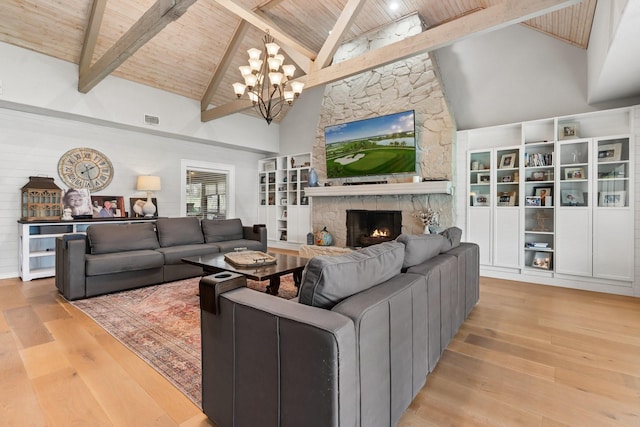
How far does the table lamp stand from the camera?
546cm

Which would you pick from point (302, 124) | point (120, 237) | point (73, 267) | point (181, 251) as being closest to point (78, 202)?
point (120, 237)

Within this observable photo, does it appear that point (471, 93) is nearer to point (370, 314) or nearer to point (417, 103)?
point (417, 103)

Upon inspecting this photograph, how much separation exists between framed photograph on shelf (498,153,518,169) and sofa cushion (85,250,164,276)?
5.21 meters

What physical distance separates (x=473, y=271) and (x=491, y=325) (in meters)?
0.50

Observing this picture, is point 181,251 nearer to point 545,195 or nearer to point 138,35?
point 138,35

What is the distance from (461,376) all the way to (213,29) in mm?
5993

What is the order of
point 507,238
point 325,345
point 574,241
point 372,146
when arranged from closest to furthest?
point 325,345 < point 574,241 < point 507,238 < point 372,146

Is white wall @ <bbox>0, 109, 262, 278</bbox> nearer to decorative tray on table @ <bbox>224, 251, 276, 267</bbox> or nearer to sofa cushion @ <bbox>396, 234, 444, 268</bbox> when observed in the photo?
decorative tray on table @ <bbox>224, 251, 276, 267</bbox>

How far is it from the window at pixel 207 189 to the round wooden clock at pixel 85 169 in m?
1.44

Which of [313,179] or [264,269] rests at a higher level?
[313,179]

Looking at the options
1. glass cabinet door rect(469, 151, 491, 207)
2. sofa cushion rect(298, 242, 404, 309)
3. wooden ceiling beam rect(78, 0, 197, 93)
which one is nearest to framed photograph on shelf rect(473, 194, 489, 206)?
glass cabinet door rect(469, 151, 491, 207)

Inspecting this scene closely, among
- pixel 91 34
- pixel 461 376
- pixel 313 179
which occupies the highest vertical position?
pixel 91 34

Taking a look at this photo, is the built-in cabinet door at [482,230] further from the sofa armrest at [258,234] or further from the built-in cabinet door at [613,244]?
the sofa armrest at [258,234]

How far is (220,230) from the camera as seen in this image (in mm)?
5160
